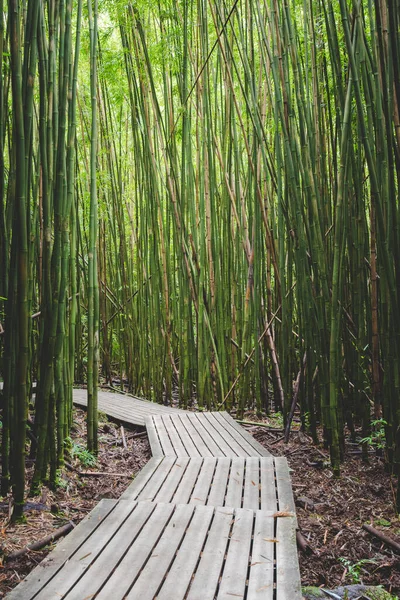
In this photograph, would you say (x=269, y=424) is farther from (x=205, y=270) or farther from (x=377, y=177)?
(x=377, y=177)

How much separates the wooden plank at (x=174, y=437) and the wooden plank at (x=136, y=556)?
0.68m

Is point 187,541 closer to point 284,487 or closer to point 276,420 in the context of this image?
point 284,487

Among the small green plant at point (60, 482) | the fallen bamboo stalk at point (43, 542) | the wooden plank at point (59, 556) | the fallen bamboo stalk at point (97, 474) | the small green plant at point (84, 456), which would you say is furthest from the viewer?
the small green plant at point (84, 456)

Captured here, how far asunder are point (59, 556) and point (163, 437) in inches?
48.4

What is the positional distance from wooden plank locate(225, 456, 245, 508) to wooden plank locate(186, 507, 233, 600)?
0.49 feet

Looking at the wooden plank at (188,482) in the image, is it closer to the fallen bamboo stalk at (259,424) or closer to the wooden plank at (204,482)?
the wooden plank at (204,482)

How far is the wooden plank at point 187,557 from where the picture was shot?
1037 millimetres

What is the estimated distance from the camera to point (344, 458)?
84.7 inches

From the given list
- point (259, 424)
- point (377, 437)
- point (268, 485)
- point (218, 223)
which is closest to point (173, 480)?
point (268, 485)

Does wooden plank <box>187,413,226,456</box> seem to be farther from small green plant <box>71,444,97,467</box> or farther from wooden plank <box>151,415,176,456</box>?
small green plant <box>71,444,97,467</box>

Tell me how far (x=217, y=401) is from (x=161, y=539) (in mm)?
2102

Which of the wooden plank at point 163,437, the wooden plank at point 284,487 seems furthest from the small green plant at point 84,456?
the wooden plank at point 284,487

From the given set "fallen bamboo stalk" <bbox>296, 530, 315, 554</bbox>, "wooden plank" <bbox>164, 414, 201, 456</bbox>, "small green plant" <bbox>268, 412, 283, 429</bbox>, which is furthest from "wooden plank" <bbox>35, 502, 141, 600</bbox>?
"small green plant" <bbox>268, 412, 283, 429</bbox>

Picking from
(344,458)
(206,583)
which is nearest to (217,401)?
(344,458)
